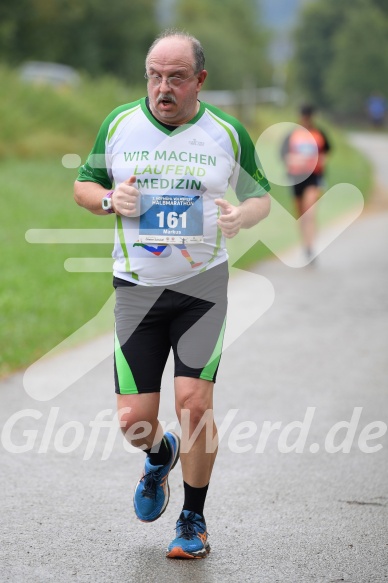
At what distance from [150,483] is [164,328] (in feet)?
2.38

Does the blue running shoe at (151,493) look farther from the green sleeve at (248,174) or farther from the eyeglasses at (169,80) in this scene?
the eyeglasses at (169,80)

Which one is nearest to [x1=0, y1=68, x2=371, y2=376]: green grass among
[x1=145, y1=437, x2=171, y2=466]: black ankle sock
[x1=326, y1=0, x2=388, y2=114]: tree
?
[x1=145, y1=437, x2=171, y2=466]: black ankle sock

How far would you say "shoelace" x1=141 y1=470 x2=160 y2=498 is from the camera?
17.2ft

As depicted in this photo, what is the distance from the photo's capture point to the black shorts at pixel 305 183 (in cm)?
1562

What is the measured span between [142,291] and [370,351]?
519 centimetres

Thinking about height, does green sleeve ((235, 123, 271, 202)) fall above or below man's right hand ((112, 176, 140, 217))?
above

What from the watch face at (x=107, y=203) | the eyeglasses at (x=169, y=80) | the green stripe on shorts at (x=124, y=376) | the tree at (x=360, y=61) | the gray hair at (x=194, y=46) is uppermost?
the tree at (x=360, y=61)

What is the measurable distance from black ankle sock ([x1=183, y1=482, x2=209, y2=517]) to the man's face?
1.55m

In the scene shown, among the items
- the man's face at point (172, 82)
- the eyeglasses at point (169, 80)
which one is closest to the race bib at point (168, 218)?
the man's face at point (172, 82)

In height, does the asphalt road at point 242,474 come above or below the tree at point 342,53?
below

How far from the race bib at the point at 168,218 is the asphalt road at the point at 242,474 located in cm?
133

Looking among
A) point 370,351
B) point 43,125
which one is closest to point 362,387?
point 370,351

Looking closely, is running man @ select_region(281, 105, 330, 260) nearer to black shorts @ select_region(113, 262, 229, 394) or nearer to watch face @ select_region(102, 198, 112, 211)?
black shorts @ select_region(113, 262, 229, 394)

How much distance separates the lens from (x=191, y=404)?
16.2ft
